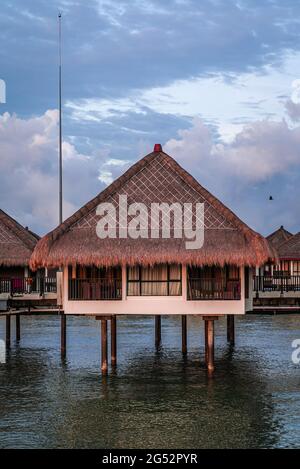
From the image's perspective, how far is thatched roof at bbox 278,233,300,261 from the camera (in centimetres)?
6350

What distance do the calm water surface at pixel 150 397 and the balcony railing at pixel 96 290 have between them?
3231 millimetres

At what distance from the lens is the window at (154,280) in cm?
3112

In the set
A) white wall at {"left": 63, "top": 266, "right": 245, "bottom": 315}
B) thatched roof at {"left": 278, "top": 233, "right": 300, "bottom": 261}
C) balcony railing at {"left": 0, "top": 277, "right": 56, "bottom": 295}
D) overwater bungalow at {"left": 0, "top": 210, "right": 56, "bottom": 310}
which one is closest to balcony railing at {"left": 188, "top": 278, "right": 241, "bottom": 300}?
white wall at {"left": 63, "top": 266, "right": 245, "bottom": 315}

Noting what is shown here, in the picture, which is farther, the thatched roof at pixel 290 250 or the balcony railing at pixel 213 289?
the thatched roof at pixel 290 250

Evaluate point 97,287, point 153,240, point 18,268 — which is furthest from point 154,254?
point 18,268

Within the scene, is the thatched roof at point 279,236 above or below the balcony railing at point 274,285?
above

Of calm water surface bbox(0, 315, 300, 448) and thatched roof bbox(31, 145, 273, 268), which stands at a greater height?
thatched roof bbox(31, 145, 273, 268)

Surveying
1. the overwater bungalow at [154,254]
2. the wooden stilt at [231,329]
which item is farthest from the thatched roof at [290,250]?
the overwater bungalow at [154,254]

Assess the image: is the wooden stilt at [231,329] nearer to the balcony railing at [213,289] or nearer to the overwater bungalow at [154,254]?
the overwater bungalow at [154,254]

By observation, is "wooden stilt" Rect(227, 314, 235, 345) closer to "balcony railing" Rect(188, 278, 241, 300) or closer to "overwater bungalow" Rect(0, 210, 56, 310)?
"overwater bungalow" Rect(0, 210, 56, 310)

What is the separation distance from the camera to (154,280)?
31.5 meters

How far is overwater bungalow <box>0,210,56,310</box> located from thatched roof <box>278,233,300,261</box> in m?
21.0
